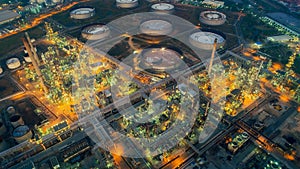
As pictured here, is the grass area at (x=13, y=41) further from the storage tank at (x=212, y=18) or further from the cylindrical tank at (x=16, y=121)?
the storage tank at (x=212, y=18)

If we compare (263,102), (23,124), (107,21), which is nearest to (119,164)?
(23,124)

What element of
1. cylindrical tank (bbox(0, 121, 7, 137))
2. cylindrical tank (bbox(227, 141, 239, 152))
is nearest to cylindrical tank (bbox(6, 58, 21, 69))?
cylindrical tank (bbox(0, 121, 7, 137))

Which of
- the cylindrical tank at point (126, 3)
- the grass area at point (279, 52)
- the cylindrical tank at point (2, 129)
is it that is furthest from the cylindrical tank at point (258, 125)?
the cylindrical tank at point (126, 3)

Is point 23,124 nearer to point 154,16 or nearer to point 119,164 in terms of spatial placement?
point 119,164

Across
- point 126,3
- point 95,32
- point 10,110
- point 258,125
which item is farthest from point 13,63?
point 258,125

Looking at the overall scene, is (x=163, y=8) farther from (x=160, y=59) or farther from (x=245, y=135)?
(x=245, y=135)
